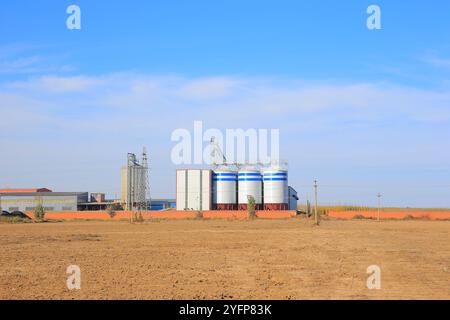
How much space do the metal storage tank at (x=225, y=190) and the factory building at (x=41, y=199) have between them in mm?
29410

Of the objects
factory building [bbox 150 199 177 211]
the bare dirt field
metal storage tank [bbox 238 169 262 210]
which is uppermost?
metal storage tank [bbox 238 169 262 210]

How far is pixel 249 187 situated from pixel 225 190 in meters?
3.54

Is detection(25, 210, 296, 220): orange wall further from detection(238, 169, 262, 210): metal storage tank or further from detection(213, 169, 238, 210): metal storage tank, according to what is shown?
detection(238, 169, 262, 210): metal storage tank

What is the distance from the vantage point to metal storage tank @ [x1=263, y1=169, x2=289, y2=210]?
81438 mm

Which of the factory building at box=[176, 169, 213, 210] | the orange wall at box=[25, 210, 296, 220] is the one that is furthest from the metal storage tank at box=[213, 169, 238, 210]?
the orange wall at box=[25, 210, 296, 220]

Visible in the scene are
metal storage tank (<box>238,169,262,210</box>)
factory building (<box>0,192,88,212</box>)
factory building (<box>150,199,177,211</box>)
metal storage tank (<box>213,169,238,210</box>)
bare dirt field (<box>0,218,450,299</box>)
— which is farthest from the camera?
factory building (<box>150,199,177,211</box>)

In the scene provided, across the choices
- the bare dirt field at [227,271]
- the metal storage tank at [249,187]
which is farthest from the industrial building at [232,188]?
the bare dirt field at [227,271]

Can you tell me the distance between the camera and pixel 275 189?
8144 centimetres

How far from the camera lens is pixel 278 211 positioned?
75.1 m

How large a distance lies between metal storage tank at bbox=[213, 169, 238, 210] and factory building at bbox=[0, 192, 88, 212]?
96.5 ft

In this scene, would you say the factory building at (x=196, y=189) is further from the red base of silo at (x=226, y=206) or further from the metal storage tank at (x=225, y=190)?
the red base of silo at (x=226, y=206)

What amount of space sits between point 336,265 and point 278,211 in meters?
56.2

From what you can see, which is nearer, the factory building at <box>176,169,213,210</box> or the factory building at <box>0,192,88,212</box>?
the factory building at <box>176,169,213,210</box>

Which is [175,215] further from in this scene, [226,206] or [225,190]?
[225,190]
